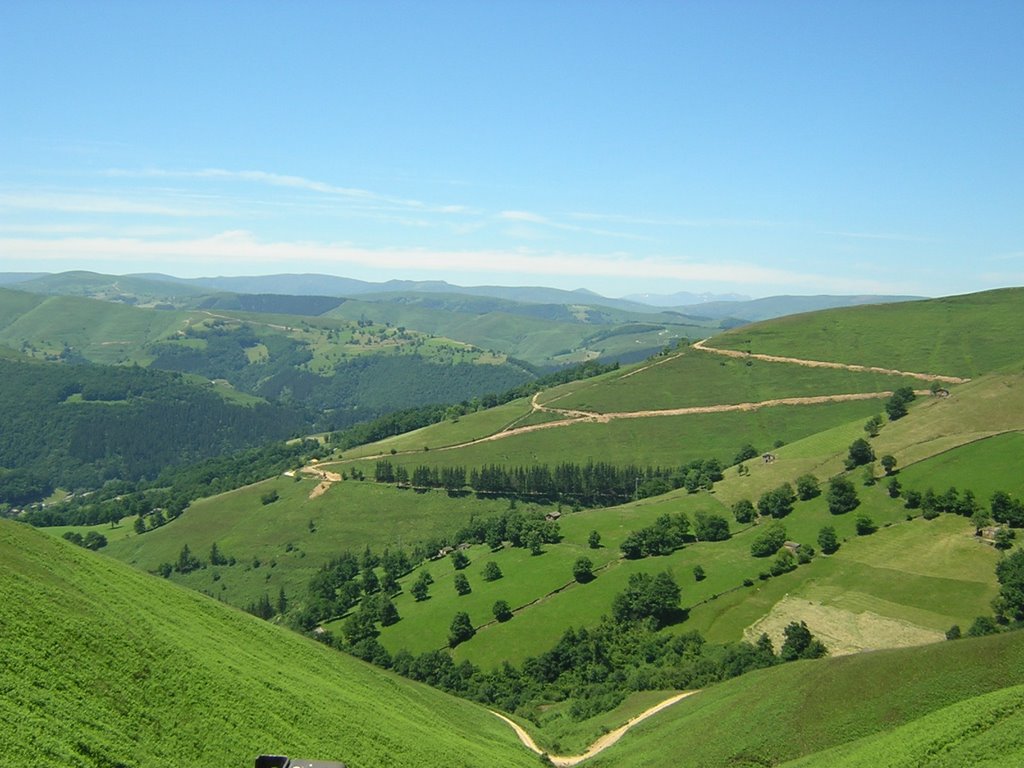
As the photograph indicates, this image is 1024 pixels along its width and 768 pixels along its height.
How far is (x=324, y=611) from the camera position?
144625 mm

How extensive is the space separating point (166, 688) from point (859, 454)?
145498 millimetres

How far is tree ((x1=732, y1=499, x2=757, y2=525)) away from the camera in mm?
151125

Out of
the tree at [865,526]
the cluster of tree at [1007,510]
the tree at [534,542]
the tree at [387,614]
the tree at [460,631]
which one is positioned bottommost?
the tree at [387,614]

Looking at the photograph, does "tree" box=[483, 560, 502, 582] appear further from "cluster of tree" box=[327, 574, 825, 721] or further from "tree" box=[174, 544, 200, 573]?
"tree" box=[174, 544, 200, 573]

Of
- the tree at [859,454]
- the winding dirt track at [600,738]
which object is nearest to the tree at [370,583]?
the winding dirt track at [600,738]

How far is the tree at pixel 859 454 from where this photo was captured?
518 feet

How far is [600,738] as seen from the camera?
252ft

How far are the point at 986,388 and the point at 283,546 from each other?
570ft

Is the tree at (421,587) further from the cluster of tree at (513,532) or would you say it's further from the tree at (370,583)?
the cluster of tree at (513,532)

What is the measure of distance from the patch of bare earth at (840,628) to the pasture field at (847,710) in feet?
92.1

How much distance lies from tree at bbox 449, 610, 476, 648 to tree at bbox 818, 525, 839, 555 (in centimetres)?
6083

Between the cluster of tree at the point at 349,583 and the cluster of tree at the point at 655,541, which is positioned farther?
the cluster of tree at the point at 349,583

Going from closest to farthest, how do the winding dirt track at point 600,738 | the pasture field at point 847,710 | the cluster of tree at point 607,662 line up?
the pasture field at point 847,710 → the winding dirt track at point 600,738 → the cluster of tree at point 607,662

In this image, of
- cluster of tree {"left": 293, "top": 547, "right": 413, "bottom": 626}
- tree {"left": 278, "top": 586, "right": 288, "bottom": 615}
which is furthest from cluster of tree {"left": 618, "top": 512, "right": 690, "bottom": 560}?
tree {"left": 278, "top": 586, "right": 288, "bottom": 615}
